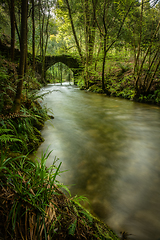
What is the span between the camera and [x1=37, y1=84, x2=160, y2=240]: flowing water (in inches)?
56.4

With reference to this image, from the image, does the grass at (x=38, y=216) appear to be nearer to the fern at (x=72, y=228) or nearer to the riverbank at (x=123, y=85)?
the fern at (x=72, y=228)

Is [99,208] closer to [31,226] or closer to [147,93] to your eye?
[31,226]

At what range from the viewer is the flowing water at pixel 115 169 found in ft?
4.70

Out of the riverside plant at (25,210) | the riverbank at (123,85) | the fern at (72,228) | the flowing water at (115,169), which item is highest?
the riverbank at (123,85)

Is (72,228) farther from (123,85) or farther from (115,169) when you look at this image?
(123,85)

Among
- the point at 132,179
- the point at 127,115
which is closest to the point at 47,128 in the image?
the point at 132,179

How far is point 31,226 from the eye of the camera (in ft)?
3.02

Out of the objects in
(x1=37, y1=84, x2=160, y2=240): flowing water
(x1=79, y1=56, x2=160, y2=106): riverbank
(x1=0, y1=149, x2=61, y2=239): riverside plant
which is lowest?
(x1=37, y1=84, x2=160, y2=240): flowing water

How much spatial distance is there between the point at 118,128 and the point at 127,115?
5.60ft

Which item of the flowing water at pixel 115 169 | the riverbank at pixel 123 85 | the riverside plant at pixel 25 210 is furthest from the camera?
the riverbank at pixel 123 85

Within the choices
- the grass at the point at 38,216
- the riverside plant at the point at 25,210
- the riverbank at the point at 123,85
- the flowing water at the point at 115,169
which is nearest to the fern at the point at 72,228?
the grass at the point at 38,216

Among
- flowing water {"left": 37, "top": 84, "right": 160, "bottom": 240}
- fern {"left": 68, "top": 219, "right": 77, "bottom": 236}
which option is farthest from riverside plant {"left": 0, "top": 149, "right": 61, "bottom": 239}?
flowing water {"left": 37, "top": 84, "right": 160, "bottom": 240}

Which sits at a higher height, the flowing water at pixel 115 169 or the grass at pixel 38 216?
the grass at pixel 38 216

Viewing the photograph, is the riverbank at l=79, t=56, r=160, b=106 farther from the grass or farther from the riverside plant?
the riverside plant
